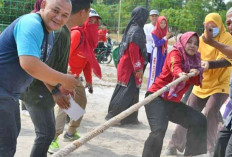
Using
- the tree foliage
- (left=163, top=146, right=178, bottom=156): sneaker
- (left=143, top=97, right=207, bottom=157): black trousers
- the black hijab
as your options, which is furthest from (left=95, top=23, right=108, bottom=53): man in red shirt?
(left=143, top=97, right=207, bottom=157): black trousers

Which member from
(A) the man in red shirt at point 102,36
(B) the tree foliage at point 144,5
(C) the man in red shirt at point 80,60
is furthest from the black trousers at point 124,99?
(A) the man in red shirt at point 102,36

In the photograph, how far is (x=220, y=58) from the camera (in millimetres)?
4797

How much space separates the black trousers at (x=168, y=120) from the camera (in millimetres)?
4098

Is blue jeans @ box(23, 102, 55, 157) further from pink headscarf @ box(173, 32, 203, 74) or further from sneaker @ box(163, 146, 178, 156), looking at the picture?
sneaker @ box(163, 146, 178, 156)

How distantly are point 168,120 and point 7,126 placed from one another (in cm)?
197

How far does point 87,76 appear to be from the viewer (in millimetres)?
5168

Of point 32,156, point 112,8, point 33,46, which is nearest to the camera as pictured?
point 33,46

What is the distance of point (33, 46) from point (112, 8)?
15.7 meters

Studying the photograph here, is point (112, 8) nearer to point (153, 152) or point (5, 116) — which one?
point (153, 152)

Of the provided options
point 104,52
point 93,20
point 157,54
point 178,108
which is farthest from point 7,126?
point 104,52

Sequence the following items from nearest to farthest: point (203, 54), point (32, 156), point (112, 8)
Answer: point (32, 156) < point (203, 54) < point (112, 8)

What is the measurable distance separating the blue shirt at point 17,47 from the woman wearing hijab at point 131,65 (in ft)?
10.9

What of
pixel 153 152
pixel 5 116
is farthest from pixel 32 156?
pixel 153 152

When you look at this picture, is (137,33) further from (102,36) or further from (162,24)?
(102,36)
